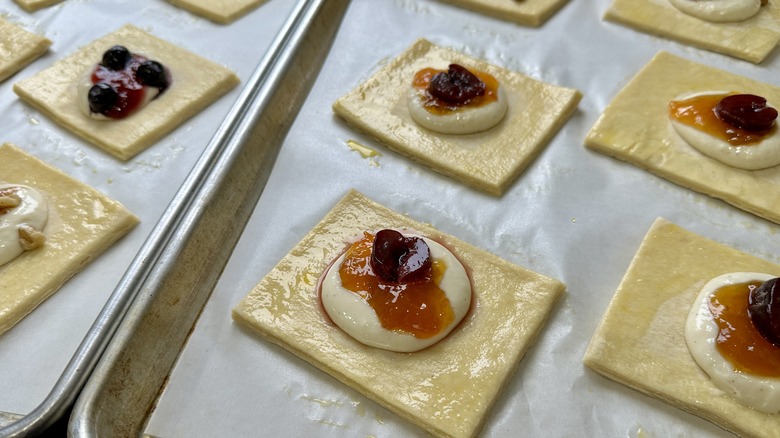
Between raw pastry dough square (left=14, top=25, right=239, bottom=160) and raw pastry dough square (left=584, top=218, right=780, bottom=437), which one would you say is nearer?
raw pastry dough square (left=584, top=218, right=780, bottom=437)

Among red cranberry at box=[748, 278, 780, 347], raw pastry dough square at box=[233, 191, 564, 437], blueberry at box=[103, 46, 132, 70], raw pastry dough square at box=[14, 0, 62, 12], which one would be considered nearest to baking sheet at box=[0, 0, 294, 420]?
raw pastry dough square at box=[14, 0, 62, 12]

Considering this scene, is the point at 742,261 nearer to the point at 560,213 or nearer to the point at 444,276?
the point at 560,213

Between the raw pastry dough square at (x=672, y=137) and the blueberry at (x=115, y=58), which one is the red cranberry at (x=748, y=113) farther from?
the blueberry at (x=115, y=58)

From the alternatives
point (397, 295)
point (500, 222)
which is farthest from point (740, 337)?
point (397, 295)

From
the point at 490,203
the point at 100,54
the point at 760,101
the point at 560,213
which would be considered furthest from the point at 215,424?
the point at 760,101

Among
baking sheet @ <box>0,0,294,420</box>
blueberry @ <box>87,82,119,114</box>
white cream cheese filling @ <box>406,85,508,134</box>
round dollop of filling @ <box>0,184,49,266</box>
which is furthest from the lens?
blueberry @ <box>87,82,119,114</box>

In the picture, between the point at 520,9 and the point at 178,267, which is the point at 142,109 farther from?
the point at 520,9

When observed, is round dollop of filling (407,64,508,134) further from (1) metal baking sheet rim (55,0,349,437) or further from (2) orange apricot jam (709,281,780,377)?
(2) orange apricot jam (709,281,780,377)
